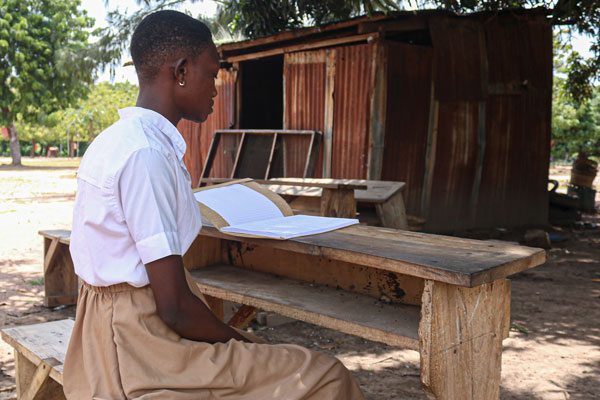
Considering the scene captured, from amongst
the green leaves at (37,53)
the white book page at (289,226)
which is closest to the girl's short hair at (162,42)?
the white book page at (289,226)

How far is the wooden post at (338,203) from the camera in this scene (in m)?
4.66

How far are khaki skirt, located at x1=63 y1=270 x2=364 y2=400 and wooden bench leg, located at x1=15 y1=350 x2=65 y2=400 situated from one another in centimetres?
99

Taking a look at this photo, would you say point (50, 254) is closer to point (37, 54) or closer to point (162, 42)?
point (162, 42)

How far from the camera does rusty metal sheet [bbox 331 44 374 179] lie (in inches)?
310

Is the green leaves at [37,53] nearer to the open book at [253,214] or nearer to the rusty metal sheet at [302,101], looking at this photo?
the rusty metal sheet at [302,101]

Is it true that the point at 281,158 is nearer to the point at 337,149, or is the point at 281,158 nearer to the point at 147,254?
the point at 337,149

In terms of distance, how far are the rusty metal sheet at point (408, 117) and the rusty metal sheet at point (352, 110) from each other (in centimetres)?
31

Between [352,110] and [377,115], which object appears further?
[352,110]

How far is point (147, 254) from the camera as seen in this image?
1505mm

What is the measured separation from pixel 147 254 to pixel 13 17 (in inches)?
1256

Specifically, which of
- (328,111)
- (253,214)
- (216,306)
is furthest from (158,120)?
(328,111)

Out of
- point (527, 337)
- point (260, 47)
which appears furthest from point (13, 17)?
point (527, 337)

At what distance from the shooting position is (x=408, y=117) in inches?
322

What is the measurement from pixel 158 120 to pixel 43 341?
1696mm
